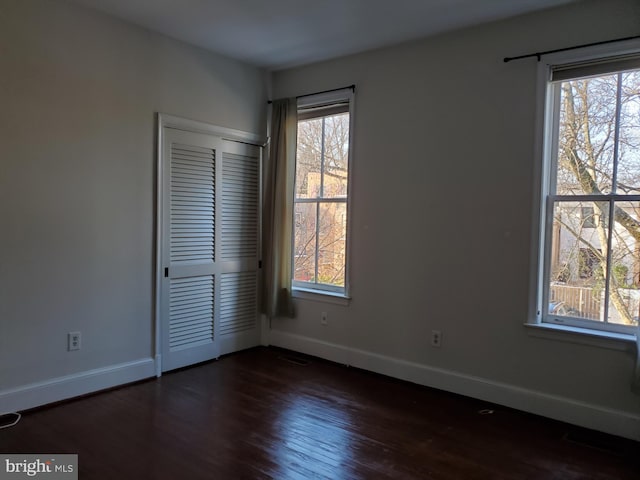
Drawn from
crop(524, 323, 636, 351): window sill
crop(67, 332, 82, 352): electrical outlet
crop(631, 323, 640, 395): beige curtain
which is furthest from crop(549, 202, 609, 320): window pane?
crop(67, 332, 82, 352): electrical outlet

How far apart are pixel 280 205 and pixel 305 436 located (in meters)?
2.23

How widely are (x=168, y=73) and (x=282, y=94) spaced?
1.17 m

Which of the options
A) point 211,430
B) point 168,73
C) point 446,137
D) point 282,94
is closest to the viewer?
point 211,430

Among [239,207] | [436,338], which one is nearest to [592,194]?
[436,338]

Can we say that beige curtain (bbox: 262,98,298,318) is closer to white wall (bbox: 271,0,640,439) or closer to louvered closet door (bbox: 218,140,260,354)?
louvered closet door (bbox: 218,140,260,354)

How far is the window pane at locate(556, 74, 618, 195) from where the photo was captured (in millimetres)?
2859

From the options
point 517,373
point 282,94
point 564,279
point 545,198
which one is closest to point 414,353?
point 517,373

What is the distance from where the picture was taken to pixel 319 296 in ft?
13.8

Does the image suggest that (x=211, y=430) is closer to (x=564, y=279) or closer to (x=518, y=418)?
(x=518, y=418)

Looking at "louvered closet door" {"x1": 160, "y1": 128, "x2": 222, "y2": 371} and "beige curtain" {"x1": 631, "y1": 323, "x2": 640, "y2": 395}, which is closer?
"beige curtain" {"x1": 631, "y1": 323, "x2": 640, "y2": 395}

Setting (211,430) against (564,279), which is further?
(564,279)

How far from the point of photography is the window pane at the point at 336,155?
160 inches

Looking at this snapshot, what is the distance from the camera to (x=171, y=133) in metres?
3.68

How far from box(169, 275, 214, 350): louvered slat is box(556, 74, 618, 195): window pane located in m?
2.89
